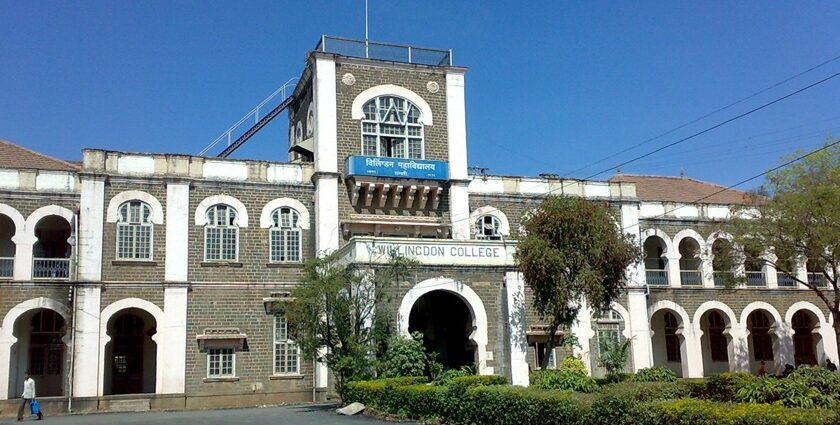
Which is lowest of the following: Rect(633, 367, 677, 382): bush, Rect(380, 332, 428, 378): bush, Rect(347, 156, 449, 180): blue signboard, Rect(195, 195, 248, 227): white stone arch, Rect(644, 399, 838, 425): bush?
Rect(633, 367, 677, 382): bush

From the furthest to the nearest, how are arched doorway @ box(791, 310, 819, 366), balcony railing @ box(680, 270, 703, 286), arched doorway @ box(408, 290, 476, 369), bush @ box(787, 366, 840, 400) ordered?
arched doorway @ box(791, 310, 819, 366) → balcony railing @ box(680, 270, 703, 286) → arched doorway @ box(408, 290, 476, 369) → bush @ box(787, 366, 840, 400)

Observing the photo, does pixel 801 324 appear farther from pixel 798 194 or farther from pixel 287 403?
pixel 287 403

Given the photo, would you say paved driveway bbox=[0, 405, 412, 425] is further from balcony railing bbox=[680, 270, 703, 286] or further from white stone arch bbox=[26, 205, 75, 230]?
balcony railing bbox=[680, 270, 703, 286]

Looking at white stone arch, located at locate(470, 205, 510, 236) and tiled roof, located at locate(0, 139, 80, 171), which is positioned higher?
tiled roof, located at locate(0, 139, 80, 171)

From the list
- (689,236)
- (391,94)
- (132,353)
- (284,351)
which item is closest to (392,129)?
(391,94)

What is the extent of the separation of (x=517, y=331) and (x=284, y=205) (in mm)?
9805

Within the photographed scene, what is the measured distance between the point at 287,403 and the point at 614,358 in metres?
12.3

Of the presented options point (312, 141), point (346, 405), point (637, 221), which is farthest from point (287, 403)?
point (637, 221)

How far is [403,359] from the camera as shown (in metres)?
24.3

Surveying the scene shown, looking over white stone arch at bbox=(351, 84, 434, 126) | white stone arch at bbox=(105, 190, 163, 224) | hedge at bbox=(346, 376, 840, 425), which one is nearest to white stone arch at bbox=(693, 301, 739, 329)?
white stone arch at bbox=(351, 84, 434, 126)

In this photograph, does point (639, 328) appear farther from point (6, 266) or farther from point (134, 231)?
point (6, 266)

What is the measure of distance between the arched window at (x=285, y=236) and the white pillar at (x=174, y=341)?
3494mm

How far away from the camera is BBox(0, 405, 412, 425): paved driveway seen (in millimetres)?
20933

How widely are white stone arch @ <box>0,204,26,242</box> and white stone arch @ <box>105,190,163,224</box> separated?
265cm
